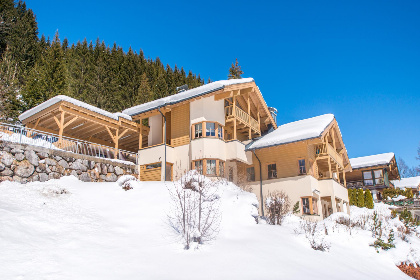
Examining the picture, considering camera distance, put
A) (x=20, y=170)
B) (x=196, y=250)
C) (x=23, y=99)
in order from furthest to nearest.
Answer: (x=23, y=99)
(x=20, y=170)
(x=196, y=250)

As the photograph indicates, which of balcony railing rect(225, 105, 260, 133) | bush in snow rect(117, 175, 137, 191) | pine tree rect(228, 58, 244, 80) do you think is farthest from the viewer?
pine tree rect(228, 58, 244, 80)

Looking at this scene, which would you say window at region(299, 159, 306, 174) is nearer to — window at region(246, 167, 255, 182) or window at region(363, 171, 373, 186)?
window at region(246, 167, 255, 182)

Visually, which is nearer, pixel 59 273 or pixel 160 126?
pixel 59 273

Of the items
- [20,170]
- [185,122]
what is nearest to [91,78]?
[185,122]

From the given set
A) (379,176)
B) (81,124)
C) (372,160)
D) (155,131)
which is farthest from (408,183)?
(81,124)

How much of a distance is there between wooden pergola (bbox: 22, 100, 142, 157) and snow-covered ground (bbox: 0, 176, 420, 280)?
6882 millimetres

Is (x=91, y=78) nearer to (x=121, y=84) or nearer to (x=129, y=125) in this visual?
(x=121, y=84)

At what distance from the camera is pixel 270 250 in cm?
872

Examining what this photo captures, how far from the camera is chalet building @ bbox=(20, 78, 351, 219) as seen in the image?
19.8 m

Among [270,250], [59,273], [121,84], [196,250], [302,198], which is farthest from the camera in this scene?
[121,84]

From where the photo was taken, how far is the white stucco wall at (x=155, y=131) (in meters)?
22.6

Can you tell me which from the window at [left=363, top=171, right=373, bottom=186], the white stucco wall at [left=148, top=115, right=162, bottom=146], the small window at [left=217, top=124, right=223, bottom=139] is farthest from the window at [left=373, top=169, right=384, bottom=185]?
the white stucco wall at [left=148, top=115, right=162, bottom=146]

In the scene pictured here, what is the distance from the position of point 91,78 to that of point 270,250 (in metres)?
42.5

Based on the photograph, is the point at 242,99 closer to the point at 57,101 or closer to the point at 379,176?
the point at 57,101
